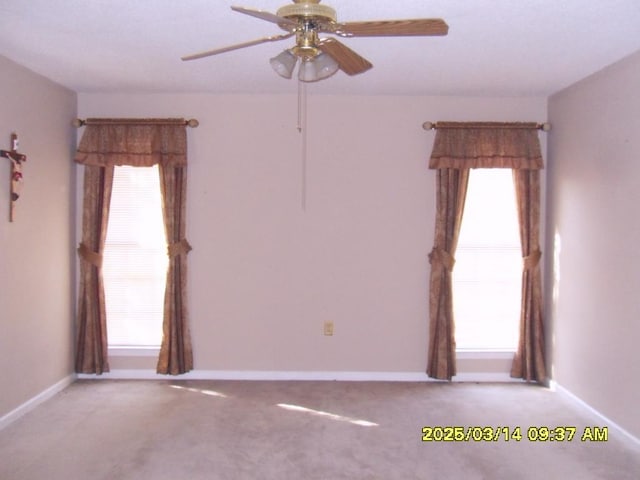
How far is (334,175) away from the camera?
15.9 feet

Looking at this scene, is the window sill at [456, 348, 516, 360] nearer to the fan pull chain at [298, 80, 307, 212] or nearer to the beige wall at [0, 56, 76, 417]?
the fan pull chain at [298, 80, 307, 212]

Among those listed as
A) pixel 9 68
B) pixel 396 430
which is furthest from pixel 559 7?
pixel 9 68

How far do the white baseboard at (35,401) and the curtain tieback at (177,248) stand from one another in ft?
4.33

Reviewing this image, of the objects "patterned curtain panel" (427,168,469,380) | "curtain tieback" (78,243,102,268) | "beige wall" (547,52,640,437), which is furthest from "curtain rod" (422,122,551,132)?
"curtain tieback" (78,243,102,268)

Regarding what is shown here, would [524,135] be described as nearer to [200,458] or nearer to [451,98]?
[451,98]

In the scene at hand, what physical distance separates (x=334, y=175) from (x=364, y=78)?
2.98ft

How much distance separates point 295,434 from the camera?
3652 millimetres

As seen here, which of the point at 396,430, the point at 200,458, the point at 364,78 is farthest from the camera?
the point at 364,78

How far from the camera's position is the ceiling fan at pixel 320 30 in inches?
79.1

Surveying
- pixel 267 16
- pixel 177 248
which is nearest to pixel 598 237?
pixel 267 16

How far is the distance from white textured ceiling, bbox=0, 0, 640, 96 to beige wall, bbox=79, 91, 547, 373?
231 millimetres

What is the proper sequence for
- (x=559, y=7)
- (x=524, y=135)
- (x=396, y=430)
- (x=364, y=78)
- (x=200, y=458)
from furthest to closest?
(x=524, y=135) → (x=364, y=78) → (x=396, y=430) → (x=200, y=458) → (x=559, y=7)

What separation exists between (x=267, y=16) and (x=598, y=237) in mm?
2983

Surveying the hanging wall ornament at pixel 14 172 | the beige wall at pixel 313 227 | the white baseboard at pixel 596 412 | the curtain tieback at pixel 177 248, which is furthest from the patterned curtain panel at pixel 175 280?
the white baseboard at pixel 596 412
